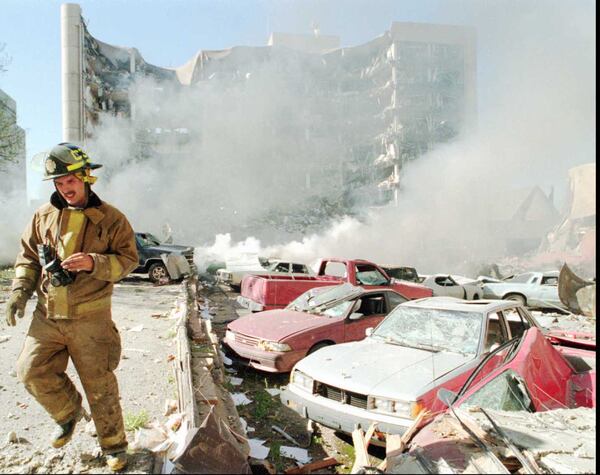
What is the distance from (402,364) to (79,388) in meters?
3.26

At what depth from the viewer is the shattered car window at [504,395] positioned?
3395 millimetres

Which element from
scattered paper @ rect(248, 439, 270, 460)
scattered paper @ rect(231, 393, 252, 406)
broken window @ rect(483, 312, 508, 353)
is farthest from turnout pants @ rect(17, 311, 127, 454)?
broken window @ rect(483, 312, 508, 353)

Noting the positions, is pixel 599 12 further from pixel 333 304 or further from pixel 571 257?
pixel 571 257

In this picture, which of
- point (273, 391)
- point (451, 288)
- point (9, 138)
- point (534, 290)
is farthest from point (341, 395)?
point (9, 138)

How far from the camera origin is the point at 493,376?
11.9ft

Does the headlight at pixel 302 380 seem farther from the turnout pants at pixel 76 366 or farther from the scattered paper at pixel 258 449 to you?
the turnout pants at pixel 76 366

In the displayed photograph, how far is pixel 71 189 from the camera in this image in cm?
268

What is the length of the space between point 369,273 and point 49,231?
8634 millimetres

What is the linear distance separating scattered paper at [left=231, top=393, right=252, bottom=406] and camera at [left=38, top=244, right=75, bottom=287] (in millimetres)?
2703

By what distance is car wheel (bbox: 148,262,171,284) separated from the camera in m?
15.0

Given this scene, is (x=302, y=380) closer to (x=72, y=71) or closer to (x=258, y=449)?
(x=258, y=449)

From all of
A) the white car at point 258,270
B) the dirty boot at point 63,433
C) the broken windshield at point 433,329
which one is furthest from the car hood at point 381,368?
the white car at point 258,270

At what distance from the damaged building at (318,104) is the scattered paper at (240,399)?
2959 centimetres

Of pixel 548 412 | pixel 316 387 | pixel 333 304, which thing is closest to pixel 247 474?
pixel 316 387
